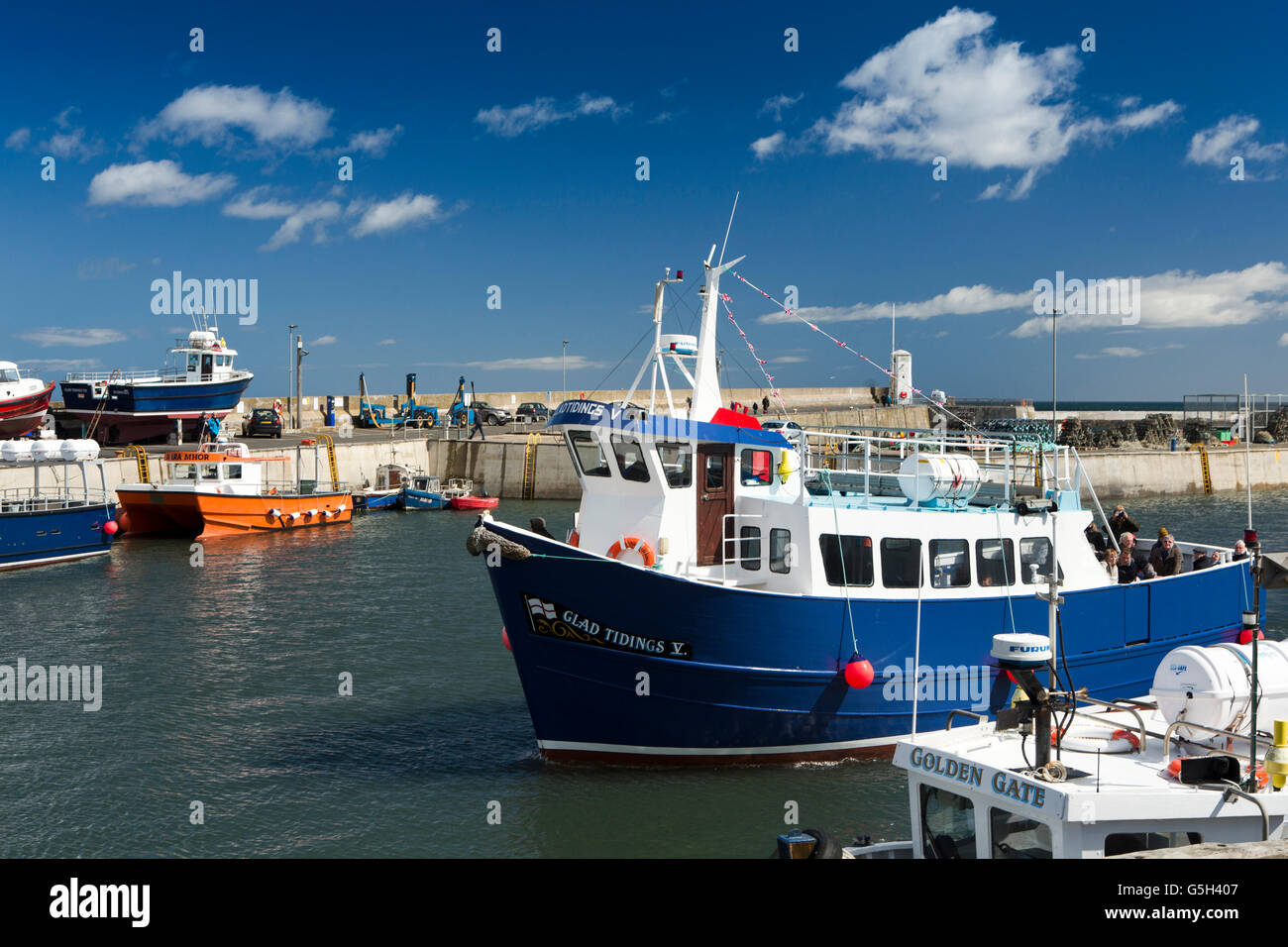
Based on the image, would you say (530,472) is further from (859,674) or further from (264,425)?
(859,674)

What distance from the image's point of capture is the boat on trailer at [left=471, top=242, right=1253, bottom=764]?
526 inches

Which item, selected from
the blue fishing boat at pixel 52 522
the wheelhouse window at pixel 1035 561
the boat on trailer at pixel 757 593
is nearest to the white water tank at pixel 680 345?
Result: the boat on trailer at pixel 757 593

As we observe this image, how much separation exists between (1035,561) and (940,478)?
210 centimetres

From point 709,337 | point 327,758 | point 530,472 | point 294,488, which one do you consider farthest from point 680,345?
point 530,472

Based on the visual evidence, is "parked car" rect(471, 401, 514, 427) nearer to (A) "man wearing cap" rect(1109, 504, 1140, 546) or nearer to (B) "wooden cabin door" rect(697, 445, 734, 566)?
(A) "man wearing cap" rect(1109, 504, 1140, 546)

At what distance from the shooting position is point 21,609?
2617 cm

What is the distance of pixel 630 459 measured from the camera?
14.4 meters

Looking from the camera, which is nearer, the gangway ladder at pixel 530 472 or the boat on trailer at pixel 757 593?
the boat on trailer at pixel 757 593

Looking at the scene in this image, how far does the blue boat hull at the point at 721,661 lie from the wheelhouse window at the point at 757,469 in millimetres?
2356

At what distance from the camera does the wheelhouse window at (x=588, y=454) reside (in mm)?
14688

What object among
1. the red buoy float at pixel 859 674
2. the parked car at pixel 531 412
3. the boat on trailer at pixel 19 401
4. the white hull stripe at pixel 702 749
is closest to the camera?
the red buoy float at pixel 859 674

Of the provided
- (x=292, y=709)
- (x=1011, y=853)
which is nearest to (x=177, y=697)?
(x=292, y=709)

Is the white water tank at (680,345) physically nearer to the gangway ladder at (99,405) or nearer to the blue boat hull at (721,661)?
the blue boat hull at (721,661)

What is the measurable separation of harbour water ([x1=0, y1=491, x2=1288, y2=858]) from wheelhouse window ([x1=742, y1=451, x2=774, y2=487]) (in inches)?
159
